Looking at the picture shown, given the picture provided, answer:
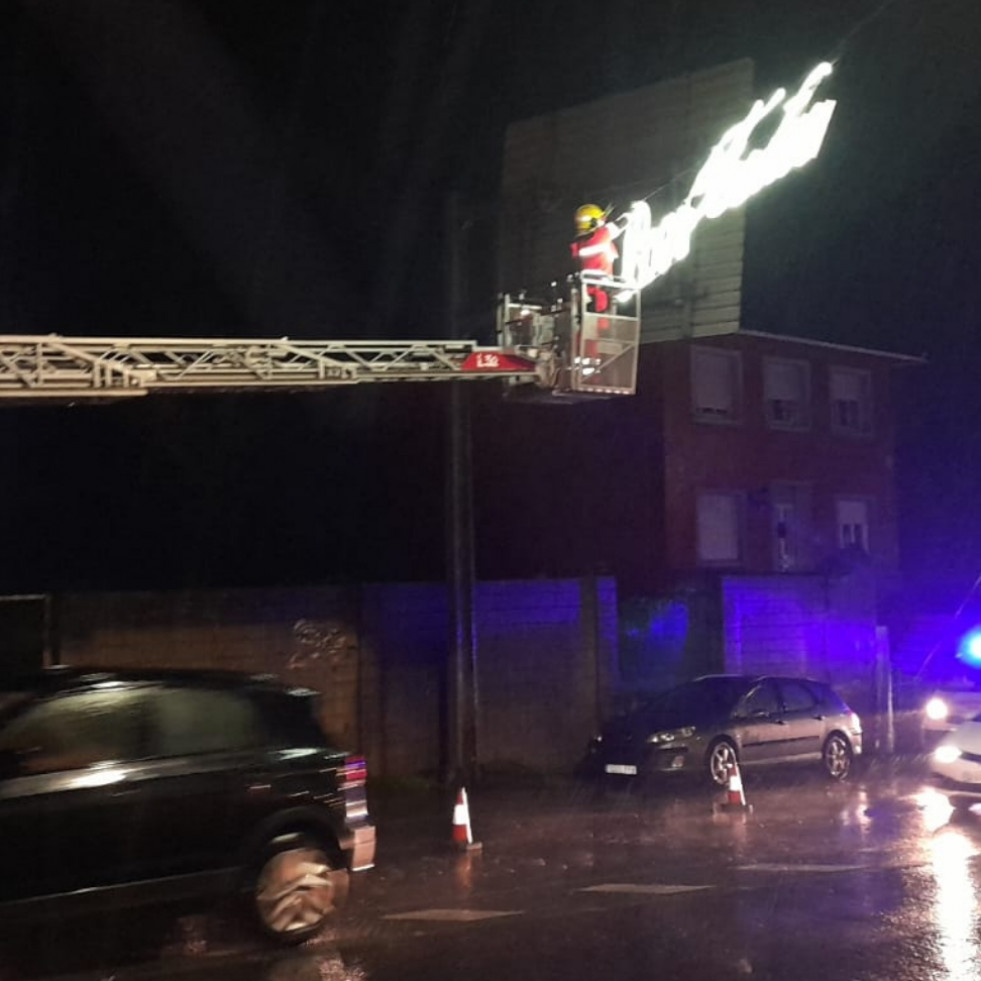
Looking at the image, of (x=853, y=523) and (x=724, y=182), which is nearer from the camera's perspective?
(x=724, y=182)

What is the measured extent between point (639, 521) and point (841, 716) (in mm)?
9667

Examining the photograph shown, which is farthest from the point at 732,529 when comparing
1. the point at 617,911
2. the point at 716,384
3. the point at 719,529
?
the point at 617,911

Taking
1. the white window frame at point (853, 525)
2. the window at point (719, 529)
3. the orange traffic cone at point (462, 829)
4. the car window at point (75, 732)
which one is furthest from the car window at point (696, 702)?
the white window frame at point (853, 525)

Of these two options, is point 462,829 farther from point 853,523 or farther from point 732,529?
point 853,523

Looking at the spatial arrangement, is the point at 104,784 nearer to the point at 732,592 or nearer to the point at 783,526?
the point at 732,592

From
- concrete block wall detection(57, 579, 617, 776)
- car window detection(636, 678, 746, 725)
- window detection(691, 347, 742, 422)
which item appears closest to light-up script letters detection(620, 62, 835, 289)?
concrete block wall detection(57, 579, 617, 776)

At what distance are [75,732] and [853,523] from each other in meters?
25.1

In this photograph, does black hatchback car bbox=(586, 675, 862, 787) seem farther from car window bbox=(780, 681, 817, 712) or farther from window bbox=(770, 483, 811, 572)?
window bbox=(770, 483, 811, 572)

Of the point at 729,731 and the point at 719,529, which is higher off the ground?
the point at 719,529

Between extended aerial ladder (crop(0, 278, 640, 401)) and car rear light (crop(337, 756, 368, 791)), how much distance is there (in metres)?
3.25

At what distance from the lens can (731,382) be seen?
2653 cm

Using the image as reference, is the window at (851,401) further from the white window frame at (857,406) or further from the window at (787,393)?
the window at (787,393)

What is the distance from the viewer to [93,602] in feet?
40.6

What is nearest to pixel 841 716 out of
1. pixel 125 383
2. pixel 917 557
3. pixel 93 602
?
pixel 93 602
